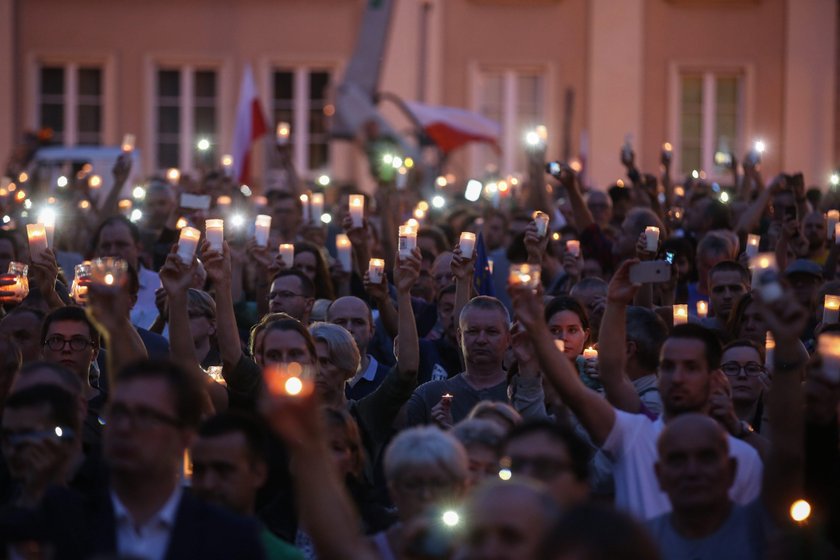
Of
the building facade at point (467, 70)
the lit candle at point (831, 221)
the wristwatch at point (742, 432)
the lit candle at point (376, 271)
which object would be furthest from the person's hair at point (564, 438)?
the building facade at point (467, 70)

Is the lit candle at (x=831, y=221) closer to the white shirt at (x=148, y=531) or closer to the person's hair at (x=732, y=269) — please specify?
the person's hair at (x=732, y=269)

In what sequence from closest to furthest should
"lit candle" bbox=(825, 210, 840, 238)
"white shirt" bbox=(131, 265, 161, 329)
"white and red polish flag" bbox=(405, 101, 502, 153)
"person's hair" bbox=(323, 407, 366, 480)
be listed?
"person's hair" bbox=(323, 407, 366, 480)
"white shirt" bbox=(131, 265, 161, 329)
"lit candle" bbox=(825, 210, 840, 238)
"white and red polish flag" bbox=(405, 101, 502, 153)

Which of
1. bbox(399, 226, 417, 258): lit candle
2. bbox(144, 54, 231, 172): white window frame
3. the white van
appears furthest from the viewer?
bbox(144, 54, 231, 172): white window frame

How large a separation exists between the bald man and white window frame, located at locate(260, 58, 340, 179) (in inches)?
736

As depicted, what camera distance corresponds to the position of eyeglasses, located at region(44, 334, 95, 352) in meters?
7.80

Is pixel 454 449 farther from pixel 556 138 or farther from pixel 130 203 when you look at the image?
pixel 556 138

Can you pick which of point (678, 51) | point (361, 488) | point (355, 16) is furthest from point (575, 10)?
point (361, 488)

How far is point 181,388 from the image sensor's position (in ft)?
17.1

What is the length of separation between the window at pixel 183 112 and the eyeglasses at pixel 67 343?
20.3 meters

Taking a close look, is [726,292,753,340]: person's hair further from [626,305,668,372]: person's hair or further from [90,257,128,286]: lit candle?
[90,257,128,286]: lit candle

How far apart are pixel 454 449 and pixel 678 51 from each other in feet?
76.1

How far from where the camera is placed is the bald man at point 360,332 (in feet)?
29.7

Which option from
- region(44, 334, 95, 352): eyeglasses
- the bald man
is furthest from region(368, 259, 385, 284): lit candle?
region(44, 334, 95, 352): eyeglasses

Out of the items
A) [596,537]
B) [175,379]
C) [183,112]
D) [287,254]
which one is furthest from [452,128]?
[596,537]
